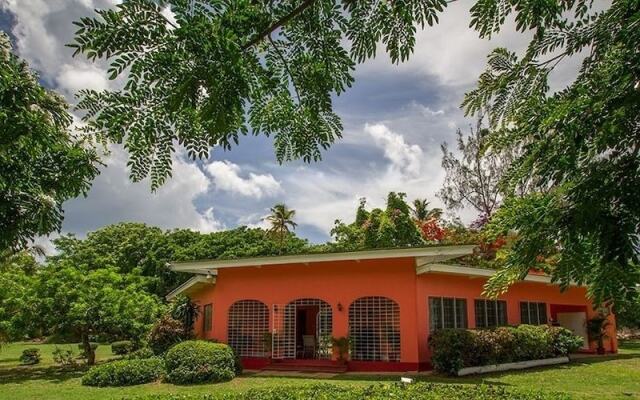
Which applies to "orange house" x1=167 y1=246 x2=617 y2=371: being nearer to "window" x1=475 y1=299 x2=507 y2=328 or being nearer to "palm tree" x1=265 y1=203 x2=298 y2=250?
"window" x1=475 y1=299 x2=507 y2=328

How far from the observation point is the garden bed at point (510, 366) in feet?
Answer: 45.8

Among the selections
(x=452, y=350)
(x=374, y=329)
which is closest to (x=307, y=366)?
(x=374, y=329)

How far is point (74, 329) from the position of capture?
18.3m

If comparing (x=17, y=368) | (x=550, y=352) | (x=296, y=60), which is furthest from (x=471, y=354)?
(x=17, y=368)

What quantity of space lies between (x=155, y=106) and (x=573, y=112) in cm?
231

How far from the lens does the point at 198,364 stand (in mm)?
14078

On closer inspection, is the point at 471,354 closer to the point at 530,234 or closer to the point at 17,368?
the point at 530,234

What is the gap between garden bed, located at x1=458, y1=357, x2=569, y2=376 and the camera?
14.0 m

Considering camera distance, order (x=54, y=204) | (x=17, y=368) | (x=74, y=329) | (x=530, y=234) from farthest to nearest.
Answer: (x=17, y=368) → (x=74, y=329) → (x=54, y=204) → (x=530, y=234)

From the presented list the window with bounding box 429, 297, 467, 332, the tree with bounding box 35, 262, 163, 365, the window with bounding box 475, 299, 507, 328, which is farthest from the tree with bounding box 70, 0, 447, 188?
the tree with bounding box 35, 262, 163, 365

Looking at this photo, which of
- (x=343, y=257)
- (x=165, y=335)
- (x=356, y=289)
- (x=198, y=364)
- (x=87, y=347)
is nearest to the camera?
(x=198, y=364)

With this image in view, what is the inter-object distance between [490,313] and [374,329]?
15.6 ft

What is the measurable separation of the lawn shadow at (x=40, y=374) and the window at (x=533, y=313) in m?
16.0

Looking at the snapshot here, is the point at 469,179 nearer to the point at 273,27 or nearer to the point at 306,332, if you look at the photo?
the point at 306,332
